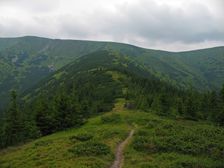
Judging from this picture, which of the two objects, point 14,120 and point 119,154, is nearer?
point 119,154

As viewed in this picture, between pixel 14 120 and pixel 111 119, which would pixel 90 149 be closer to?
pixel 111 119

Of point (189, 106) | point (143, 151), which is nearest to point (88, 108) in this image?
point (189, 106)

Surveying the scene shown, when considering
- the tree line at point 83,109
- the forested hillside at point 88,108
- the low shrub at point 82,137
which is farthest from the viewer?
the forested hillside at point 88,108

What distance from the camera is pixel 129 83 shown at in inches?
5566

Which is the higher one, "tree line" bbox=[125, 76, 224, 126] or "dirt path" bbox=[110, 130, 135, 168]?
"tree line" bbox=[125, 76, 224, 126]

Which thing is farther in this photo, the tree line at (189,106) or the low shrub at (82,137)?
the tree line at (189,106)

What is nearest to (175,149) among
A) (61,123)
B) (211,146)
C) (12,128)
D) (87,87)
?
(211,146)

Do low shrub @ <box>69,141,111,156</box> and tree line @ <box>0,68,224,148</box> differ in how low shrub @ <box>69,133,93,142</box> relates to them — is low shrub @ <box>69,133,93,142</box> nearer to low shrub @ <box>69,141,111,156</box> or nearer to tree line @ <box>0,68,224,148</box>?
low shrub @ <box>69,141,111,156</box>

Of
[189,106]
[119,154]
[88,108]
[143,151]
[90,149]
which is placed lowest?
[143,151]

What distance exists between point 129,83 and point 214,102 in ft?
170

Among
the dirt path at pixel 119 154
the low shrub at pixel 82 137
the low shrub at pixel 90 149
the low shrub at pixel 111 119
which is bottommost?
the dirt path at pixel 119 154

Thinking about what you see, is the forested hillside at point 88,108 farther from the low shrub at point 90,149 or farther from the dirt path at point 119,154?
the low shrub at point 90,149

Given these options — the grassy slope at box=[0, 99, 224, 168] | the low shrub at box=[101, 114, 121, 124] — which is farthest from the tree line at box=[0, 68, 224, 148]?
the grassy slope at box=[0, 99, 224, 168]

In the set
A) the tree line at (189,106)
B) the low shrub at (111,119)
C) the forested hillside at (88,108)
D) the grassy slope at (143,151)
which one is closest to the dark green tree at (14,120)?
the forested hillside at (88,108)
